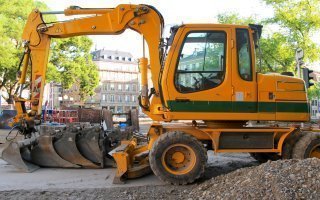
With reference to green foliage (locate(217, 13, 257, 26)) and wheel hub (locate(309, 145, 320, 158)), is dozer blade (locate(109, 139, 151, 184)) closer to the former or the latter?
wheel hub (locate(309, 145, 320, 158))

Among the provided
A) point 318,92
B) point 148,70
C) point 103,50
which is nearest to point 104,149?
point 148,70

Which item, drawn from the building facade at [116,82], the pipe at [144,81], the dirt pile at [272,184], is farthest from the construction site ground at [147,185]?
the building facade at [116,82]

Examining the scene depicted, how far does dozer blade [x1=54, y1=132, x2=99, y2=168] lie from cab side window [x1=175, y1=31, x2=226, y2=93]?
10.3 ft

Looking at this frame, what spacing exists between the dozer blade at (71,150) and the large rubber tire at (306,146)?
15.2 feet

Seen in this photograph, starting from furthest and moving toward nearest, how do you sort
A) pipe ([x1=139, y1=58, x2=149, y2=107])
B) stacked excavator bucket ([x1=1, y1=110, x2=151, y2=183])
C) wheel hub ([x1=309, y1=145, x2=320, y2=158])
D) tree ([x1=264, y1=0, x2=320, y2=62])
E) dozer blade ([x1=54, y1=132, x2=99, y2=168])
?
tree ([x1=264, y1=0, x2=320, y2=62]) → dozer blade ([x1=54, y1=132, x2=99, y2=168]) → stacked excavator bucket ([x1=1, y1=110, x2=151, y2=183]) → pipe ([x1=139, y1=58, x2=149, y2=107]) → wheel hub ([x1=309, y1=145, x2=320, y2=158])

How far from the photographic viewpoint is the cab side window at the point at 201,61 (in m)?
8.52

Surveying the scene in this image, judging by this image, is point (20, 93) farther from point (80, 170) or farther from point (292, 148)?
point (292, 148)

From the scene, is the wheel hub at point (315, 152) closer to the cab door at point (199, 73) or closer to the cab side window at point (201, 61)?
the cab door at point (199, 73)

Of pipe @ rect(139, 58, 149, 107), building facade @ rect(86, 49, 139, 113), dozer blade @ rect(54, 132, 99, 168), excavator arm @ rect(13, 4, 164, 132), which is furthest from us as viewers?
building facade @ rect(86, 49, 139, 113)

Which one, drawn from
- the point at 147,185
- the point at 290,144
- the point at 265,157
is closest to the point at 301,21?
the point at 265,157

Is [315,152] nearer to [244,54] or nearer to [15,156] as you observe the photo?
[244,54]

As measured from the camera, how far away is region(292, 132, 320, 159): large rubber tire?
8.58 metres

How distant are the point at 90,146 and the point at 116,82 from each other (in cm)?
11669

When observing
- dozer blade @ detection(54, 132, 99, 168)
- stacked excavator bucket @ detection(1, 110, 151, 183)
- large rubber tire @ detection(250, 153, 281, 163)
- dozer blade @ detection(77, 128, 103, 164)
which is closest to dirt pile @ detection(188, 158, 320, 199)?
large rubber tire @ detection(250, 153, 281, 163)
